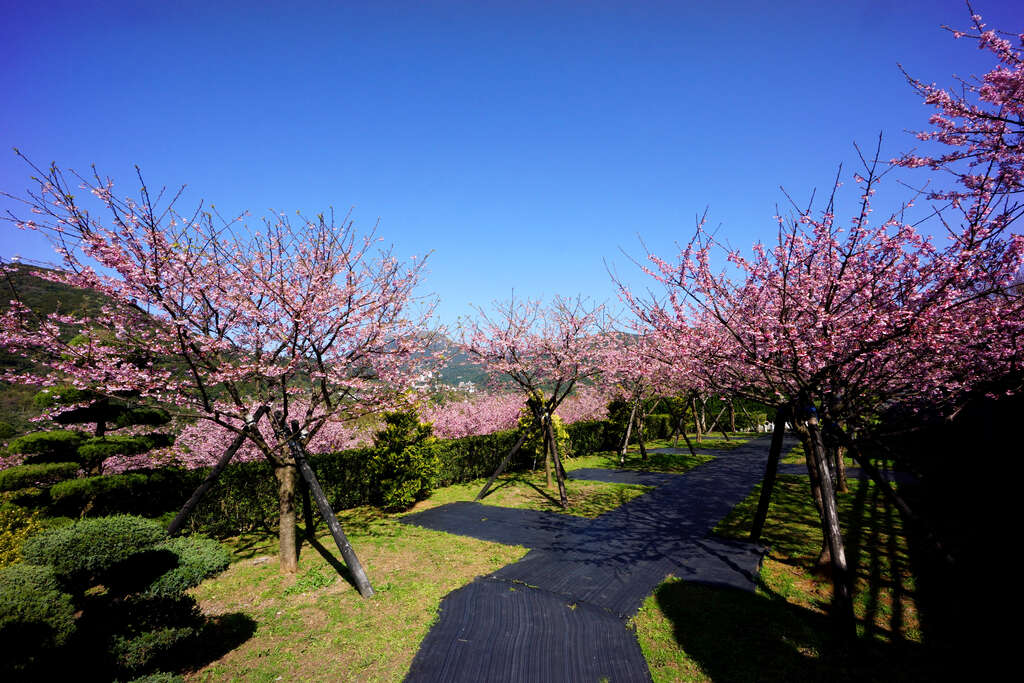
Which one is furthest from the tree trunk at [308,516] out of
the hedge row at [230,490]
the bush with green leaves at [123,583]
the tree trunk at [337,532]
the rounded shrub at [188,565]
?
the bush with green leaves at [123,583]

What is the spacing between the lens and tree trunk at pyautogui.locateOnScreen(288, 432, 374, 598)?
21.0ft

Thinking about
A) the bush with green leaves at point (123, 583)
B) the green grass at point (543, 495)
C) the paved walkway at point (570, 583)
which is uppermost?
the bush with green leaves at point (123, 583)

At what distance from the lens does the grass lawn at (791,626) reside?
14.0 feet

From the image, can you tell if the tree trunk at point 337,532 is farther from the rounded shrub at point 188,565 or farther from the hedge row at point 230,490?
the hedge row at point 230,490

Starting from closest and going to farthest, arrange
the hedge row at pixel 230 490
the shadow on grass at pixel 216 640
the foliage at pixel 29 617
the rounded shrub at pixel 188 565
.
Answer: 1. the foliage at pixel 29 617
2. the rounded shrub at pixel 188 565
3. the shadow on grass at pixel 216 640
4. the hedge row at pixel 230 490

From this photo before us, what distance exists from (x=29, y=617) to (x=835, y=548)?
8496 mm

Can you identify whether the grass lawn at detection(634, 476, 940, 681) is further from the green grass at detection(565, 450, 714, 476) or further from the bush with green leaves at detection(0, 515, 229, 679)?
the green grass at detection(565, 450, 714, 476)

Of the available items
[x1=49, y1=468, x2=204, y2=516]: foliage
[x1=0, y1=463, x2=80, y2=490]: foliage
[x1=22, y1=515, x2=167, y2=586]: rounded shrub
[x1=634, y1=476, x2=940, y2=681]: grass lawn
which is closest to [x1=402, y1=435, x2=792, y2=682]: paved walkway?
[x1=634, y1=476, x2=940, y2=681]: grass lawn

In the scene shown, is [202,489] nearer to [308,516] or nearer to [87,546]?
[308,516]

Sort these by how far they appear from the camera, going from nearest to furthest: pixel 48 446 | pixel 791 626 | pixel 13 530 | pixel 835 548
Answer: pixel 791 626 → pixel 835 548 → pixel 13 530 → pixel 48 446

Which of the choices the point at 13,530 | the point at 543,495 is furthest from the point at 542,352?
the point at 13,530

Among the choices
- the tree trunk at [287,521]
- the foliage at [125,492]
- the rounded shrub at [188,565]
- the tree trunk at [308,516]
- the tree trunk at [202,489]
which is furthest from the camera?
the tree trunk at [308,516]

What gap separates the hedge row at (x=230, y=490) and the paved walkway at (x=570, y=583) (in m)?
2.35

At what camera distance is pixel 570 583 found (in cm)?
645
